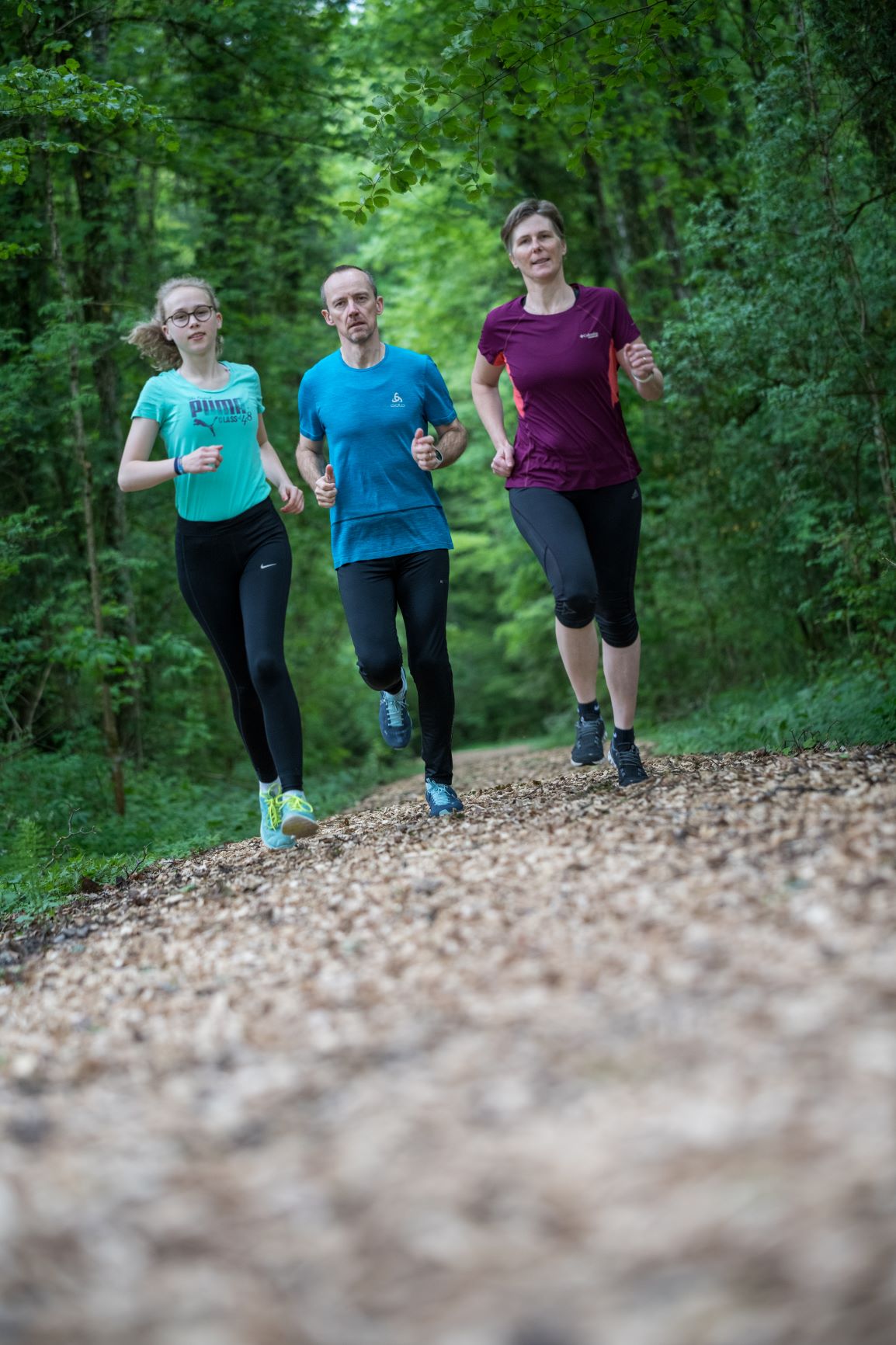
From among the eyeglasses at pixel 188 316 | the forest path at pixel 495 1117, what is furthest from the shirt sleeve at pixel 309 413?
the forest path at pixel 495 1117

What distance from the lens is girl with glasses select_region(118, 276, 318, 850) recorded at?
5551 millimetres

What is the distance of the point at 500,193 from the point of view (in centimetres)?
1419

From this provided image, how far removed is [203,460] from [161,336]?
36.5 inches

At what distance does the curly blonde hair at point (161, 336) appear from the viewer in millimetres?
5680

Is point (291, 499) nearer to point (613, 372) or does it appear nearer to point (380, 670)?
point (380, 670)

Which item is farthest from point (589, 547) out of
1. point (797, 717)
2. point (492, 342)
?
point (797, 717)

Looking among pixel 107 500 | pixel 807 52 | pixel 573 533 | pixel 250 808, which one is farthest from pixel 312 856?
pixel 107 500

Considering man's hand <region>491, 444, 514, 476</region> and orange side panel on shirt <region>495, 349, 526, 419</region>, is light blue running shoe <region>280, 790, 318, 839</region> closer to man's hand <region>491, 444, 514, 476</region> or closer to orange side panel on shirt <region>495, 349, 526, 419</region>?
man's hand <region>491, 444, 514, 476</region>

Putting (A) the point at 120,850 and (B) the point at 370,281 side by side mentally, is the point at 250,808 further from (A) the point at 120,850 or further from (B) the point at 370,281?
(B) the point at 370,281

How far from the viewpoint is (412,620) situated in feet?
18.6

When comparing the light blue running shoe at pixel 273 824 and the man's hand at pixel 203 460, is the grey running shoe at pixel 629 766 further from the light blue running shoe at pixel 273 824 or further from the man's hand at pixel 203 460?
the man's hand at pixel 203 460

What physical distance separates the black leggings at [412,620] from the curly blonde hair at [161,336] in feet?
4.28

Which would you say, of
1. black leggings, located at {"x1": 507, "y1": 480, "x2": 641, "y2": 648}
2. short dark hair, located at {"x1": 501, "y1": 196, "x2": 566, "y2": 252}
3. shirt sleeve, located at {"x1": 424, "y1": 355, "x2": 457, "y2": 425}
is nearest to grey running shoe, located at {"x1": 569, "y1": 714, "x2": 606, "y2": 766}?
black leggings, located at {"x1": 507, "y1": 480, "x2": 641, "y2": 648}

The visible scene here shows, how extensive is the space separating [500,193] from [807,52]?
665 cm
